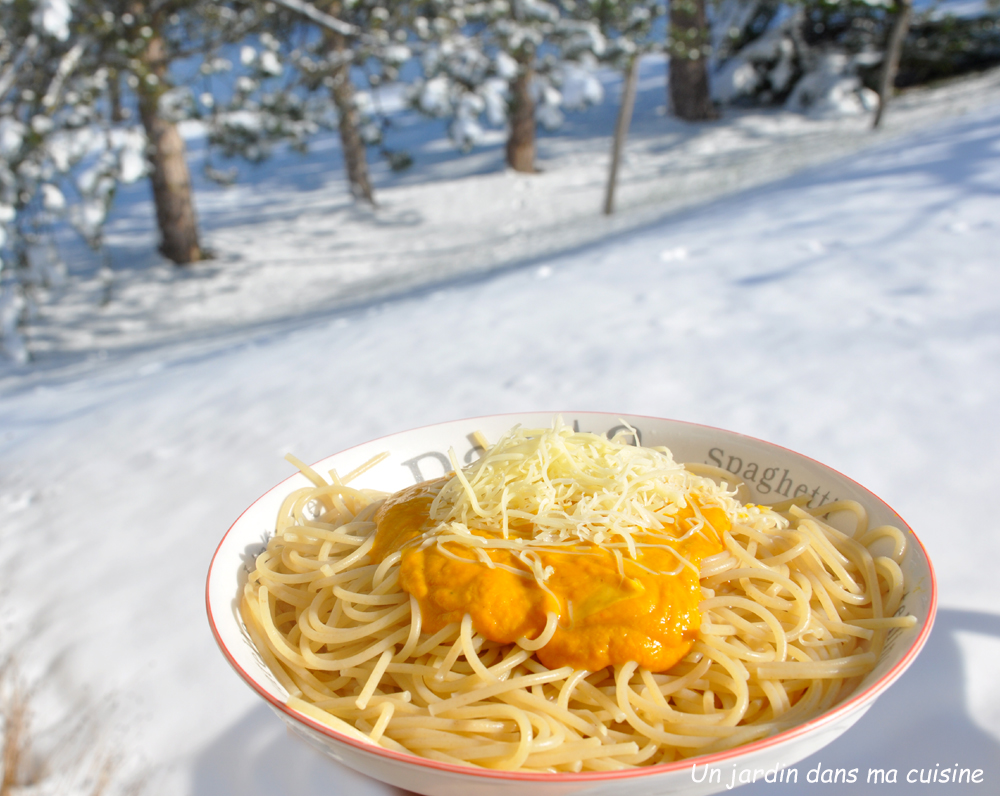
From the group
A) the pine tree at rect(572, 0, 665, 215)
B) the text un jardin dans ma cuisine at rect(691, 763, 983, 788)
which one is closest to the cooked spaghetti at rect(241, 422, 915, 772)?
the text un jardin dans ma cuisine at rect(691, 763, 983, 788)

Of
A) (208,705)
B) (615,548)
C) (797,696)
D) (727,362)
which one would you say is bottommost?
(208,705)

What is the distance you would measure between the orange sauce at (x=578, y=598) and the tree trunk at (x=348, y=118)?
10155 millimetres

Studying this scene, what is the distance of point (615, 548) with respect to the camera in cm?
127

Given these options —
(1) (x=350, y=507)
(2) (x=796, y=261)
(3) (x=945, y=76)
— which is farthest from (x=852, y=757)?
(3) (x=945, y=76)

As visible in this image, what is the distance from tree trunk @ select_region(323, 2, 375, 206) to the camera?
11.8 meters

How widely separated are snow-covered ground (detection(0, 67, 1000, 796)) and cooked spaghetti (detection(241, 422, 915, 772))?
1.37 ft

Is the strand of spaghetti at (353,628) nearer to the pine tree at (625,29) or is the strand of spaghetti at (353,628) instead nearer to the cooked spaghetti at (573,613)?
the cooked spaghetti at (573,613)

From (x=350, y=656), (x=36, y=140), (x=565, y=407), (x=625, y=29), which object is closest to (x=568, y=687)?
(x=350, y=656)

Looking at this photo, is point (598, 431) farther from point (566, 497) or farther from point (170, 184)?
point (170, 184)

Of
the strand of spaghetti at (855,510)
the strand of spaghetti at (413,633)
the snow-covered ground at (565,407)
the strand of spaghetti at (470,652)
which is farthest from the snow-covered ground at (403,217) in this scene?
the strand of spaghetti at (855,510)

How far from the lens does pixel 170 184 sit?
11.1 metres

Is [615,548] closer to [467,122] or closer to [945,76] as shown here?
[467,122]

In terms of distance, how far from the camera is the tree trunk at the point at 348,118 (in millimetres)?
11779

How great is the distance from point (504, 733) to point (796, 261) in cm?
477
